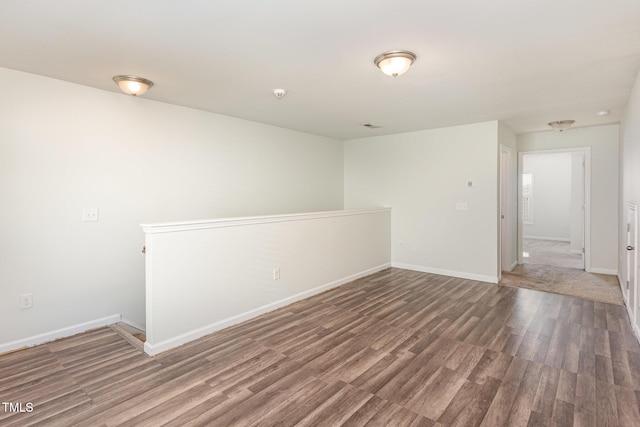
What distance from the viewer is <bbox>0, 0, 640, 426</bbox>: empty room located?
80.4 inches

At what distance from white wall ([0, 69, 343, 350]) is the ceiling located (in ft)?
0.91

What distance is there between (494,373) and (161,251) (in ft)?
9.40

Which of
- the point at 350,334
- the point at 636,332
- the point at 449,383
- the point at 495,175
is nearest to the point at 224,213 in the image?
the point at 350,334

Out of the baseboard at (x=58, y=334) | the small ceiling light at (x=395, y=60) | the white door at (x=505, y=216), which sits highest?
the small ceiling light at (x=395, y=60)

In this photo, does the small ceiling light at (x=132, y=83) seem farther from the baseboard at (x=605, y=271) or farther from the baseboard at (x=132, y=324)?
the baseboard at (x=605, y=271)

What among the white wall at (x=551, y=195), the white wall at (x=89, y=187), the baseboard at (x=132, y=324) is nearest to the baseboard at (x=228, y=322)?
the baseboard at (x=132, y=324)

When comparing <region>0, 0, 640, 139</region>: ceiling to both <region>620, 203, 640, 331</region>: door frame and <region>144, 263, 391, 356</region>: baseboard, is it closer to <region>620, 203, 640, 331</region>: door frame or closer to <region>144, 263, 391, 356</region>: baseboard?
<region>620, 203, 640, 331</region>: door frame

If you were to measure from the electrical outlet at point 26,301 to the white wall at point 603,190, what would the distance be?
771 cm

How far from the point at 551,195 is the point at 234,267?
356 inches

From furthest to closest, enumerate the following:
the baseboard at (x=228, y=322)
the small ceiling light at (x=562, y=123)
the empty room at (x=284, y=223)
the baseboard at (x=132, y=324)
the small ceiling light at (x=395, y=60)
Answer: the small ceiling light at (x=562, y=123), the baseboard at (x=132, y=324), the baseboard at (x=228, y=322), the small ceiling light at (x=395, y=60), the empty room at (x=284, y=223)

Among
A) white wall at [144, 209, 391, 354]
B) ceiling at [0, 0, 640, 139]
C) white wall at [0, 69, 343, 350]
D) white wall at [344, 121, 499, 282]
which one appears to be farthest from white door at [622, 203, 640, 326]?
white wall at [0, 69, 343, 350]

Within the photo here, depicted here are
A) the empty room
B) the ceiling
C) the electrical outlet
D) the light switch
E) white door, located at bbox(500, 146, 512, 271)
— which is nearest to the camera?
the ceiling

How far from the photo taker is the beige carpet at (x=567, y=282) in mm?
4266

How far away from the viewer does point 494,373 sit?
2.44 m
